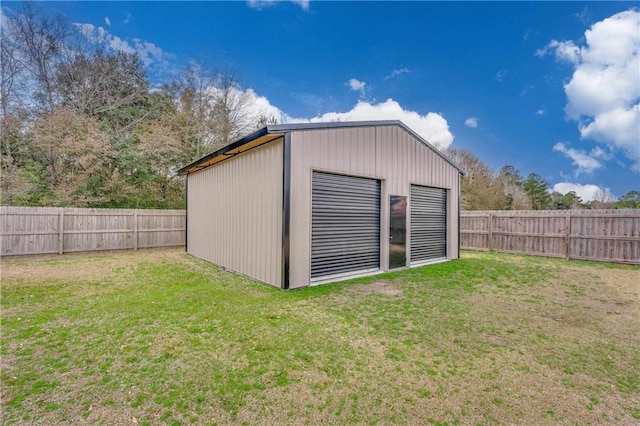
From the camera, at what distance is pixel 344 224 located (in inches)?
239

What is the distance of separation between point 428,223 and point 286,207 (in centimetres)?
499

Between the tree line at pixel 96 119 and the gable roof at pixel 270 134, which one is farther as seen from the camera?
the tree line at pixel 96 119

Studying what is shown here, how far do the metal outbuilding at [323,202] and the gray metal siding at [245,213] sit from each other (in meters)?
0.02

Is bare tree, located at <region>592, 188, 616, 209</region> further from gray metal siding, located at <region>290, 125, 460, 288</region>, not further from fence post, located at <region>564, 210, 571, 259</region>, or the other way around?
gray metal siding, located at <region>290, 125, 460, 288</region>

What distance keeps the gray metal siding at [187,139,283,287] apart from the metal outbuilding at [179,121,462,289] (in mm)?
22

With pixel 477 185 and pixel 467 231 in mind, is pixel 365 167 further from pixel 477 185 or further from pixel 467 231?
pixel 477 185

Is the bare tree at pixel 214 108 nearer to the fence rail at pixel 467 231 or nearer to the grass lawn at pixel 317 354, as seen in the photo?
the fence rail at pixel 467 231

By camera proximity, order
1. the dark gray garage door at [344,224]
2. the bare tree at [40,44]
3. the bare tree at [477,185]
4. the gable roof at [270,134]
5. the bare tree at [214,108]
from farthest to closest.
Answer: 1. the bare tree at [477,185]
2. the bare tree at [214,108]
3. the bare tree at [40,44]
4. the dark gray garage door at [344,224]
5. the gable roof at [270,134]

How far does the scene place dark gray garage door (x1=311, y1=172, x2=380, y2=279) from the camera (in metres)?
5.62

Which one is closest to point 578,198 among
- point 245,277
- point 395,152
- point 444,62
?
point 444,62

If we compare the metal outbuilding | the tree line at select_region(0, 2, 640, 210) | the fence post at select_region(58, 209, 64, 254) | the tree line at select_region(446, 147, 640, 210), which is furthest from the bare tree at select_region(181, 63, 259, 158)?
the tree line at select_region(446, 147, 640, 210)

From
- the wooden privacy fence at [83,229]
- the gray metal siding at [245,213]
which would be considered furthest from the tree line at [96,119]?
the gray metal siding at [245,213]

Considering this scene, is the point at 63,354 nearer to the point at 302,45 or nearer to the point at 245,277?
the point at 245,277

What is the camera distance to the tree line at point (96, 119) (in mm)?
10766
